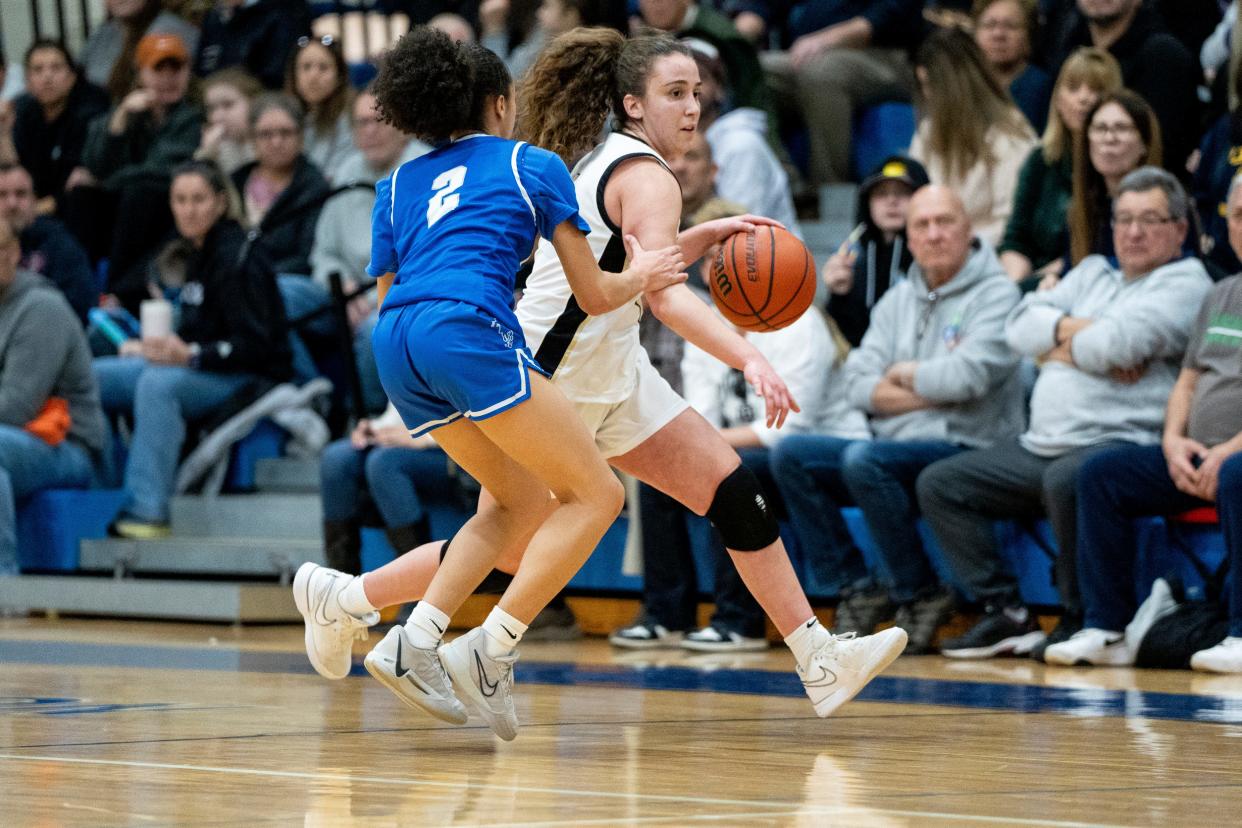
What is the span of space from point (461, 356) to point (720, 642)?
3495mm

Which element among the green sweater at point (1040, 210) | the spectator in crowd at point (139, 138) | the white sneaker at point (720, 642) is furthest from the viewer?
the spectator in crowd at point (139, 138)

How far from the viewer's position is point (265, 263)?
9430mm

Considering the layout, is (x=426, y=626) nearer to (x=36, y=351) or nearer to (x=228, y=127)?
(x=36, y=351)

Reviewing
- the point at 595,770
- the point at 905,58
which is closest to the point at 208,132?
the point at 905,58

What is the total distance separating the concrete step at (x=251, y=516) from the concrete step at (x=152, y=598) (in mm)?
323

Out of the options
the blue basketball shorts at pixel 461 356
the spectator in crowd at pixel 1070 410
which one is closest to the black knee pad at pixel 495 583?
the spectator in crowd at pixel 1070 410

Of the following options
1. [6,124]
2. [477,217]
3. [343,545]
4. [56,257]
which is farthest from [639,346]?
[6,124]

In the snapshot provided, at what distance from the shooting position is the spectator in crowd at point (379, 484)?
8.44 metres

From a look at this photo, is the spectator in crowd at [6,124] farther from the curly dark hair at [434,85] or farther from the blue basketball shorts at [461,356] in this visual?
the blue basketball shorts at [461,356]

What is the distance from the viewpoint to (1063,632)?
6.85 m

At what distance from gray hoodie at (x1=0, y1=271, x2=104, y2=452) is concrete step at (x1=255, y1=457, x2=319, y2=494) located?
37.0 inches

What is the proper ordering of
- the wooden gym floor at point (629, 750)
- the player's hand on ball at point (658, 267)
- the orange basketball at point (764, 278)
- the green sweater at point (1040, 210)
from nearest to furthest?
1. the wooden gym floor at point (629, 750)
2. the player's hand on ball at point (658, 267)
3. the orange basketball at point (764, 278)
4. the green sweater at point (1040, 210)

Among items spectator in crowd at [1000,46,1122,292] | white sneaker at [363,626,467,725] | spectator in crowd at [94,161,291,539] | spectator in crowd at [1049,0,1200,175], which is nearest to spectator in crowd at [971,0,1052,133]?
spectator in crowd at [1049,0,1200,175]

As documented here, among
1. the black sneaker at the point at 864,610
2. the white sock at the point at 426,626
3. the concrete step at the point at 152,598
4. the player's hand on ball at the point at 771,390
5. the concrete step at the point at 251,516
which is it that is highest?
the player's hand on ball at the point at 771,390
